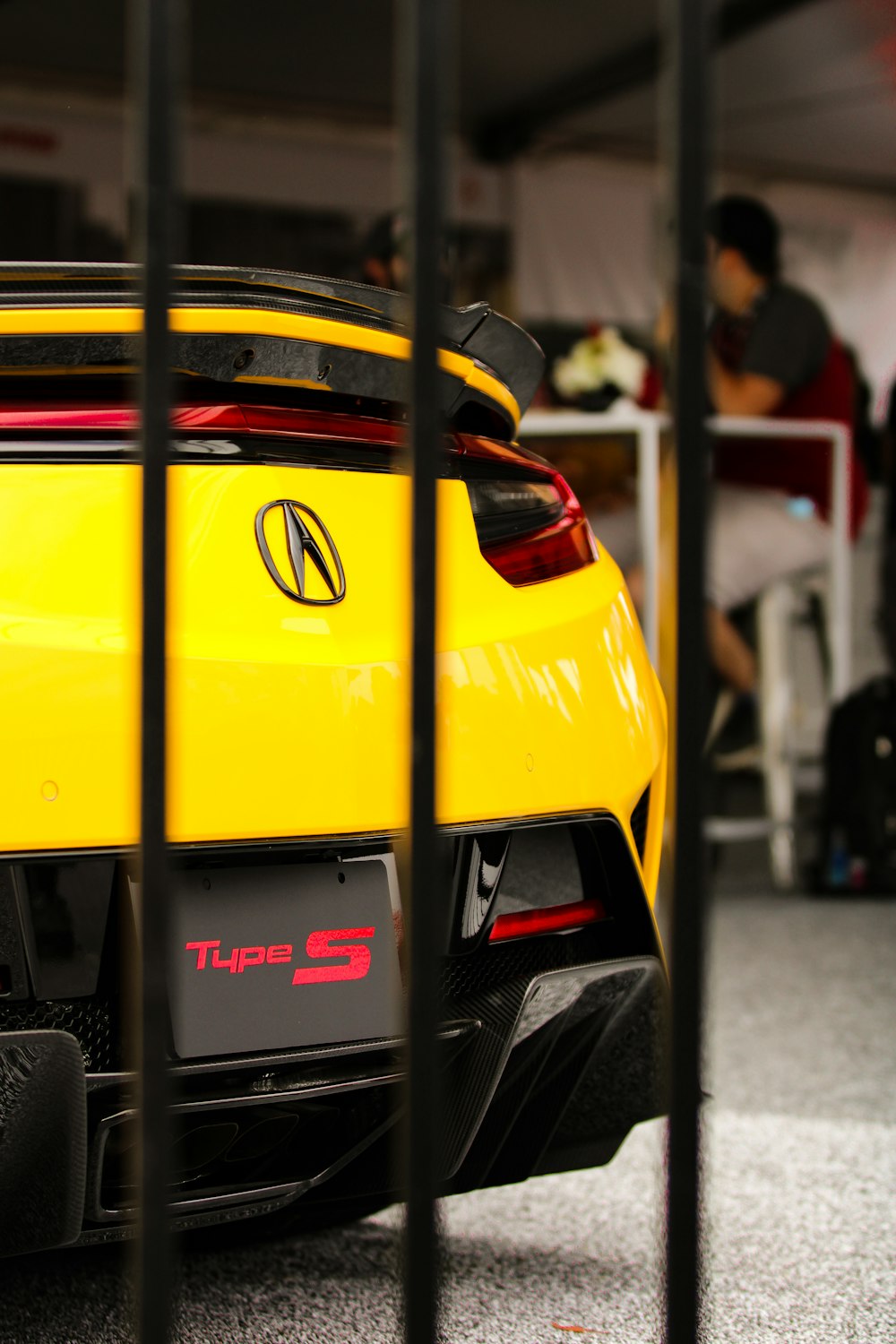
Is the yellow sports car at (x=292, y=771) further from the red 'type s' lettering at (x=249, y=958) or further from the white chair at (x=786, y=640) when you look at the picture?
the white chair at (x=786, y=640)

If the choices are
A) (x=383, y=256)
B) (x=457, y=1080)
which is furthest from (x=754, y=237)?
(x=457, y=1080)

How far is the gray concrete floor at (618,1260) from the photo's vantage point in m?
1.59

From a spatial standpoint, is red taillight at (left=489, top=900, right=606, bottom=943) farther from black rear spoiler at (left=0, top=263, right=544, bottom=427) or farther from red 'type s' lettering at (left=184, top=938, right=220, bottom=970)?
black rear spoiler at (left=0, top=263, right=544, bottom=427)

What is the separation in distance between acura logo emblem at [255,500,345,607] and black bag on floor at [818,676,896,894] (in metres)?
3.45

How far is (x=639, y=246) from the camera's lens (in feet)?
36.7

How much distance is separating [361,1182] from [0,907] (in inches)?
19.5

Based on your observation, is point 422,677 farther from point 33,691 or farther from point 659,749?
point 659,749

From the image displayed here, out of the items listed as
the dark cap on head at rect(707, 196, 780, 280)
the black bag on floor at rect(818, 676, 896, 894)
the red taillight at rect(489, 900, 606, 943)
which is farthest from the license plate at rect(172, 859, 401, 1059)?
the dark cap on head at rect(707, 196, 780, 280)

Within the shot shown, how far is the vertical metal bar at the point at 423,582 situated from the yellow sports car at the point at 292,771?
0.35 metres

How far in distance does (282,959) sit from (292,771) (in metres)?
0.18

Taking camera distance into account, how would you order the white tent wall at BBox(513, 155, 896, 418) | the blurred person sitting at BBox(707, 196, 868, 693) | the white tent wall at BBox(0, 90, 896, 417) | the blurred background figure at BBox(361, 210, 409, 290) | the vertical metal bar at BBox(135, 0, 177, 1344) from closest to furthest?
the vertical metal bar at BBox(135, 0, 177, 1344)
the blurred background figure at BBox(361, 210, 409, 290)
the blurred person sitting at BBox(707, 196, 868, 693)
the white tent wall at BBox(0, 90, 896, 417)
the white tent wall at BBox(513, 155, 896, 418)

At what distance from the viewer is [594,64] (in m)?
9.73

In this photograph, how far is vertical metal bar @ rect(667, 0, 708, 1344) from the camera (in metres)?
0.87

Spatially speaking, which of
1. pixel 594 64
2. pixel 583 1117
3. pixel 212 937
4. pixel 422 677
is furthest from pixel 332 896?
pixel 594 64
